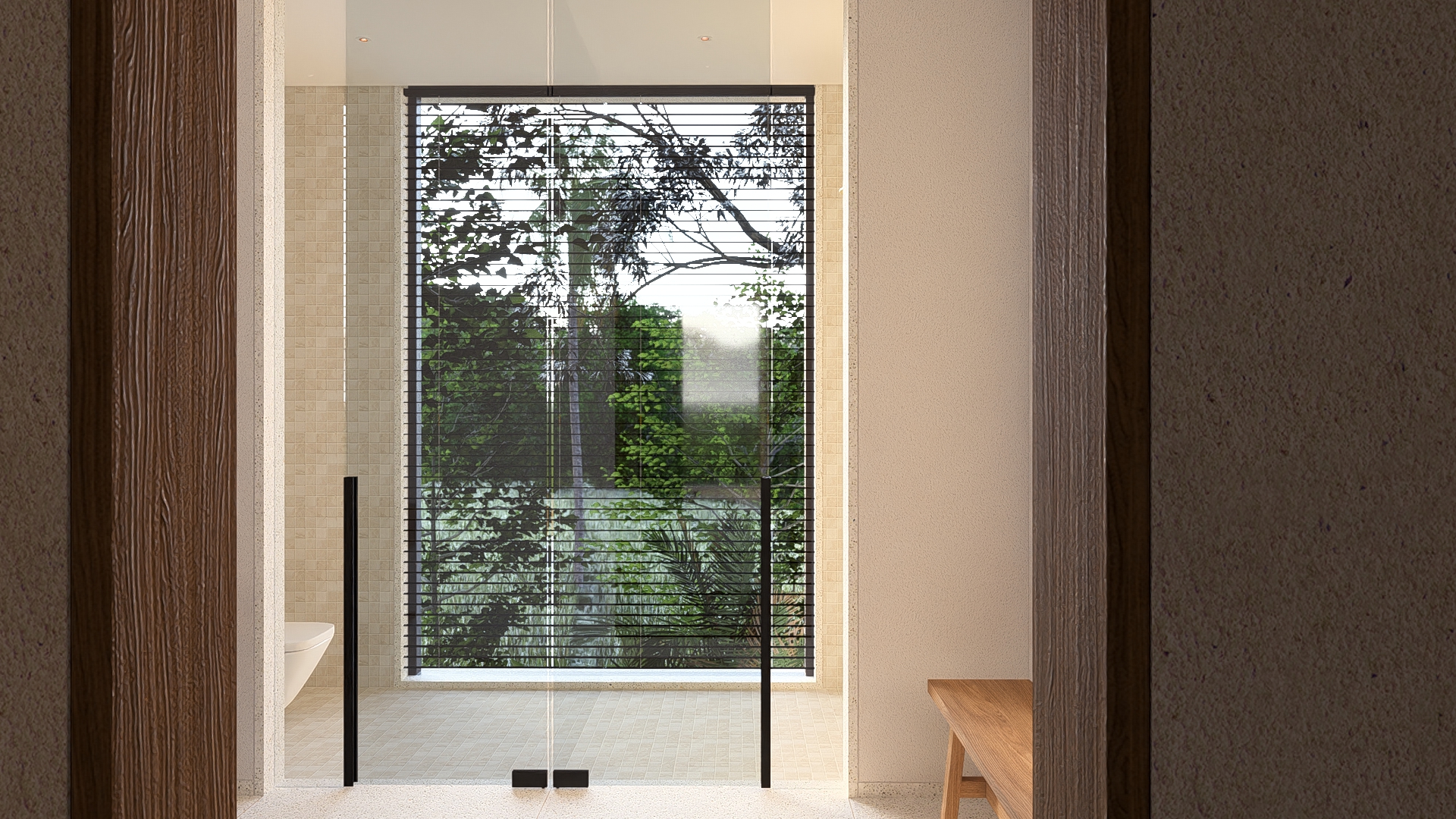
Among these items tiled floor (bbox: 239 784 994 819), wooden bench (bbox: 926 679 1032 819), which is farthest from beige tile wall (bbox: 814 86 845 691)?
wooden bench (bbox: 926 679 1032 819)

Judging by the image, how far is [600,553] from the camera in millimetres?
2729

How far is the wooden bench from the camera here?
1.81 meters

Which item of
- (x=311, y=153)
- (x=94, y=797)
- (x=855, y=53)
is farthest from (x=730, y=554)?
(x=94, y=797)

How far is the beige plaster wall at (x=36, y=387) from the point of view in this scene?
53 cm

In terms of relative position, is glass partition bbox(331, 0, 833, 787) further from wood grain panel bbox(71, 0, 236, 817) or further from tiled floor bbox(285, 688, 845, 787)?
wood grain panel bbox(71, 0, 236, 817)

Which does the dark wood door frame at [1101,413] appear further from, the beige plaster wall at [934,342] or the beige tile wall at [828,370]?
the beige tile wall at [828,370]

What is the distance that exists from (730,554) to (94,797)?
2258mm

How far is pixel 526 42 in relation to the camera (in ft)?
8.82

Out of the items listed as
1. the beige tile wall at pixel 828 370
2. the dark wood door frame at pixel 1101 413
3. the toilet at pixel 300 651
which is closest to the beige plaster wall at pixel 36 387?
the dark wood door frame at pixel 1101 413

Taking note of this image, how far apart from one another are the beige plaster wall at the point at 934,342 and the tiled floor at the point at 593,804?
0.30 meters

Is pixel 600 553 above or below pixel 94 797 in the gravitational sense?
below
